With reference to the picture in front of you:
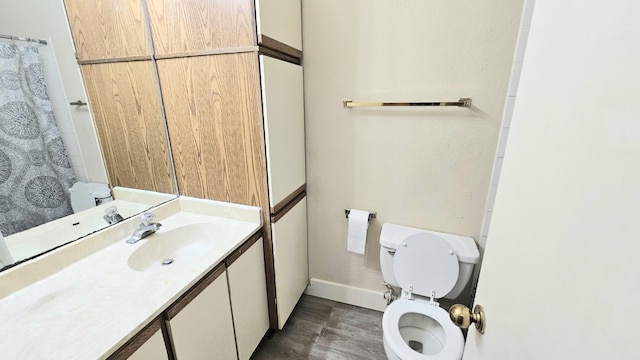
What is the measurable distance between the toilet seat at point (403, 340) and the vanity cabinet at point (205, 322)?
2.51 feet

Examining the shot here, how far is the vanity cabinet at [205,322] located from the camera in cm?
93

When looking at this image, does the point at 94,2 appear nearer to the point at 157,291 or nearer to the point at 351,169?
the point at 157,291

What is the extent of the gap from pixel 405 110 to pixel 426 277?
3.15 ft

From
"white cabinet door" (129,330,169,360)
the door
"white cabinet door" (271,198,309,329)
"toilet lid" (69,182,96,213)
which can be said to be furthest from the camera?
"white cabinet door" (271,198,309,329)

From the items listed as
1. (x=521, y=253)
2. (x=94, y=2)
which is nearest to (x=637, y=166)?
(x=521, y=253)

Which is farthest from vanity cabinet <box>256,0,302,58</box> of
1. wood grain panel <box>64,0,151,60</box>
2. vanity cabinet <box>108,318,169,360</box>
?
vanity cabinet <box>108,318,169,360</box>

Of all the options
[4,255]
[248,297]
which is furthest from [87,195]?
[248,297]

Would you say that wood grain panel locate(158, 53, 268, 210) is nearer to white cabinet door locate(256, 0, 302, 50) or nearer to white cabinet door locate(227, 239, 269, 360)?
white cabinet door locate(256, 0, 302, 50)

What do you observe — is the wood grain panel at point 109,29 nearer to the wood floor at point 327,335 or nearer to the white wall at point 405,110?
the white wall at point 405,110

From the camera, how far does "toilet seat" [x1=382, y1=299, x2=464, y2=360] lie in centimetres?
117

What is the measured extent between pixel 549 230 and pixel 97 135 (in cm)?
172

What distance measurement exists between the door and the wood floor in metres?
1.24

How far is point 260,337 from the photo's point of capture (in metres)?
1.52

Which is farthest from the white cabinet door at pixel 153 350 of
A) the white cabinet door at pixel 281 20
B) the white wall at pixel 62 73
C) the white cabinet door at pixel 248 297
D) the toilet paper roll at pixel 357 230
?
the white cabinet door at pixel 281 20
